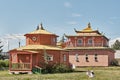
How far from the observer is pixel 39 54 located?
55.2m

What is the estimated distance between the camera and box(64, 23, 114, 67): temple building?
75.6 meters

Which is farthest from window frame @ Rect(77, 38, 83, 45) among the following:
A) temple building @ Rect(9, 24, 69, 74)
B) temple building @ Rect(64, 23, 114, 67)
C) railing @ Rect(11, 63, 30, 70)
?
railing @ Rect(11, 63, 30, 70)

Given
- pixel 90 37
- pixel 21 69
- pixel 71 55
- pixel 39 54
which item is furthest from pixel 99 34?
pixel 21 69

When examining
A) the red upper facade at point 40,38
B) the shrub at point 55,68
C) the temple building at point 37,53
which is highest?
the red upper facade at point 40,38

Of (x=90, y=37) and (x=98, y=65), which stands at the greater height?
(x=90, y=37)

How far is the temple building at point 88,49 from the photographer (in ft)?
248

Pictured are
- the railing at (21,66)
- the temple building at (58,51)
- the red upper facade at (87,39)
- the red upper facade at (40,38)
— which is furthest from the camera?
the red upper facade at (87,39)

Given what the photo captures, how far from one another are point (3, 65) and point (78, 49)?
1534 cm

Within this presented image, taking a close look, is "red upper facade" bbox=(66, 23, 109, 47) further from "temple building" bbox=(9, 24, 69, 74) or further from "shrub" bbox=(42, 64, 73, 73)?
"shrub" bbox=(42, 64, 73, 73)

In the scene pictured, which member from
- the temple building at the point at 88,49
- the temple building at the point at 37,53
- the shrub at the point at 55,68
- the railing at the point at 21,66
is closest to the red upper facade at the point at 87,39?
the temple building at the point at 88,49

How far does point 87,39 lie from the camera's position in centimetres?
7725

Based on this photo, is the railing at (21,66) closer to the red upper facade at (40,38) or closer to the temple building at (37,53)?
the temple building at (37,53)

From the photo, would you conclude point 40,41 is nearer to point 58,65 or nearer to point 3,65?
→ point 58,65

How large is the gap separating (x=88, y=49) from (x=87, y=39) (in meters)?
2.50
